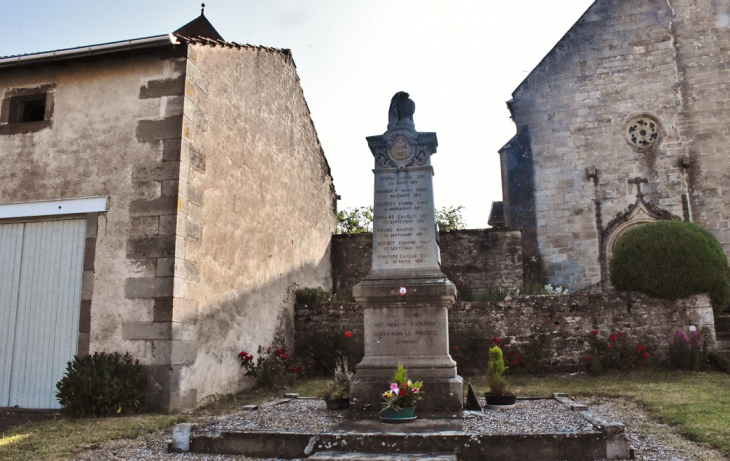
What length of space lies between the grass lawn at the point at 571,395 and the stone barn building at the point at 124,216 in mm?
843

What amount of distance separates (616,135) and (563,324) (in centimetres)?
744

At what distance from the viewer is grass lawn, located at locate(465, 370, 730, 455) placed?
19.3ft

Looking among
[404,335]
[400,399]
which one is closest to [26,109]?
[404,335]

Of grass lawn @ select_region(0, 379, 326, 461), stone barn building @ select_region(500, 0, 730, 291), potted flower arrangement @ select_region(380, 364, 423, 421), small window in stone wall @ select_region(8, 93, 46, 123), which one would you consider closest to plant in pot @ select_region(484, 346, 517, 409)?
potted flower arrangement @ select_region(380, 364, 423, 421)

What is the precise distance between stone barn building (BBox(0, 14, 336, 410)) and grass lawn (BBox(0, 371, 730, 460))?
0.84 m


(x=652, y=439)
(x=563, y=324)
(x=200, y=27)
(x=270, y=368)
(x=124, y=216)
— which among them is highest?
(x=200, y=27)

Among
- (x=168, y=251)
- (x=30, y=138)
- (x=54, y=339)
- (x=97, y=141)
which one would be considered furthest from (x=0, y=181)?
(x=168, y=251)

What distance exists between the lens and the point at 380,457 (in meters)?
4.69

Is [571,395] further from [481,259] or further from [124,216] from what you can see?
[124,216]

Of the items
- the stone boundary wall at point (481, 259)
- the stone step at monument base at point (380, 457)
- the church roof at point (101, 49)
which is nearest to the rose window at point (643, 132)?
the stone boundary wall at point (481, 259)

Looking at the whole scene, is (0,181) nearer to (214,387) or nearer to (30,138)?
(30,138)

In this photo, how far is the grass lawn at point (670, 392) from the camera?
5.88m

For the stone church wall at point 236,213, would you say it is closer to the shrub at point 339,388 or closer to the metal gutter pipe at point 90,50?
the metal gutter pipe at point 90,50

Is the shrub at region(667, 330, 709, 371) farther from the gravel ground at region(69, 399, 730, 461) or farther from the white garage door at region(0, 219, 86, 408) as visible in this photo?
the white garage door at region(0, 219, 86, 408)
